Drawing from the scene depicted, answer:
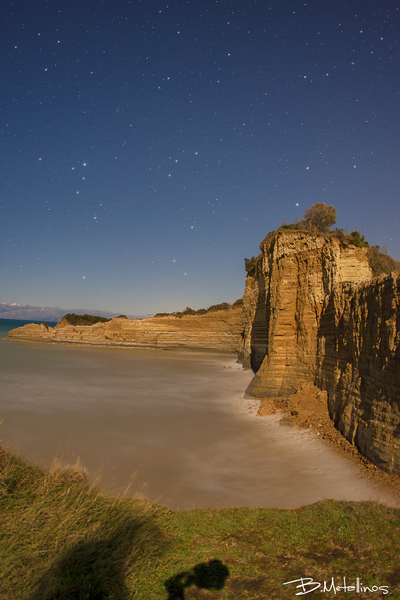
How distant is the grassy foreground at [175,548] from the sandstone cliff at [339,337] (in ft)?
7.86

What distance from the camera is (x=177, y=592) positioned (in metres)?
3.26

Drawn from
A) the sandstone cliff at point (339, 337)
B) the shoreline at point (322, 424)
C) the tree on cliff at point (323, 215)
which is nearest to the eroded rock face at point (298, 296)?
the sandstone cliff at point (339, 337)

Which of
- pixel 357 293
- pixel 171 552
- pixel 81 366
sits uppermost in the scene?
pixel 357 293

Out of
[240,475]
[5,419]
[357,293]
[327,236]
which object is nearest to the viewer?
[240,475]

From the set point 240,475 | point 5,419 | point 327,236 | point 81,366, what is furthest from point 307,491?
point 81,366

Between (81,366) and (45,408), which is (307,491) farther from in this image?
(81,366)

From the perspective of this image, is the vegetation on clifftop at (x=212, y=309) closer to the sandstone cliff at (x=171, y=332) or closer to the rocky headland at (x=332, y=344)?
the sandstone cliff at (x=171, y=332)

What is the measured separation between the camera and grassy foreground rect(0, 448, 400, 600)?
321 centimetres

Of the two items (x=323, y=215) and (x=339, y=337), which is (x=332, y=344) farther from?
(x=323, y=215)

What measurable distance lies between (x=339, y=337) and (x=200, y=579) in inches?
297

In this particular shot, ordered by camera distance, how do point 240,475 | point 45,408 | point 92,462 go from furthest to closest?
point 45,408, point 92,462, point 240,475

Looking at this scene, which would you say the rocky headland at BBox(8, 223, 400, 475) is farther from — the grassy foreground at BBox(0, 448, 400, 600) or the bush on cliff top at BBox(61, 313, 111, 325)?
the bush on cliff top at BBox(61, 313, 111, 325)

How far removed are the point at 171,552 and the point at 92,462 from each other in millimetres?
4755

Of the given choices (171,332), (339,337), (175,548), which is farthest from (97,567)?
(171,332)
